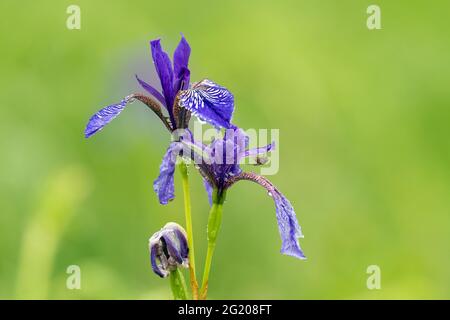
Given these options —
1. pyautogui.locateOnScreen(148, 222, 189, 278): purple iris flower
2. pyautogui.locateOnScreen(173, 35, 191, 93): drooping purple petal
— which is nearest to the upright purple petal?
pyautogui.locateOnScreen(148, 222, 189, 278): purple iris flower

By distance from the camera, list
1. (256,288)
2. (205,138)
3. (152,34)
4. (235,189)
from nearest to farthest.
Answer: (205,138) < (256,288) < (235,189) < (152,34)

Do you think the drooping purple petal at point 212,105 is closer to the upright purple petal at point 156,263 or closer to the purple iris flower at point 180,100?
the purple iris flower at point 180,100

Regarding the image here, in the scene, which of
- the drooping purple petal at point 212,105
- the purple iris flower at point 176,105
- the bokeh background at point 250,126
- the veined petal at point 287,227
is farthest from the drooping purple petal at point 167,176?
the bokeh background at point 250,126

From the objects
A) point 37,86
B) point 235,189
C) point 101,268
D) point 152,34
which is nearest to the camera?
point 101,268

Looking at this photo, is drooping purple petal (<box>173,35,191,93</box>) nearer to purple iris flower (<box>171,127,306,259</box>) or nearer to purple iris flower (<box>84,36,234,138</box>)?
purple iris flower (<box>84,36,234,138</box>)

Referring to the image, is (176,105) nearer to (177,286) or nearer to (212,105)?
(212,105)
